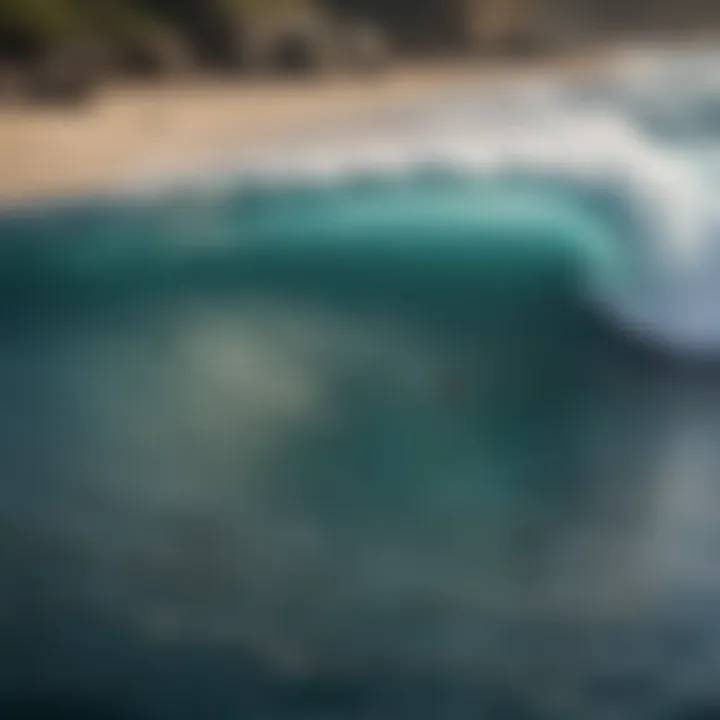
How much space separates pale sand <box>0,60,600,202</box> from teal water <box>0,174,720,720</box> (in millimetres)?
35

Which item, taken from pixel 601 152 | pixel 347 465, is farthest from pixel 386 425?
pixel 601 152

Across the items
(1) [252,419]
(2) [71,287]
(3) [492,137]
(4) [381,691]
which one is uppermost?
(3) [492,137]

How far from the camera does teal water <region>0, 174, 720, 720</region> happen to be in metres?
1.04

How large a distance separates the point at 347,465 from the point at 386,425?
0.05 m

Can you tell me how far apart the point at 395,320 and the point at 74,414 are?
0.96 feet

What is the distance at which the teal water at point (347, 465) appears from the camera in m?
1.04

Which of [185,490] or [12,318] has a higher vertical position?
[12,318]

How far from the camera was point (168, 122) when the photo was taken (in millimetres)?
1084

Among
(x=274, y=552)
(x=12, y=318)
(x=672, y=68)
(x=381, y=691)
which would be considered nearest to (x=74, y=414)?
(x=12, y=318)

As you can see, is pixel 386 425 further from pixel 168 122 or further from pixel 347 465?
pixel 168 122

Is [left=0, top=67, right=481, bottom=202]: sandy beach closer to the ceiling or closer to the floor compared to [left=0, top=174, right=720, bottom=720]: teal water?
closer to the ceiling

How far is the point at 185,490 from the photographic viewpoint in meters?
1.06

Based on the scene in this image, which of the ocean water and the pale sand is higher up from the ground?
the pale sand

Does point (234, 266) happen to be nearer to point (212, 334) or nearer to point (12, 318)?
point (212, 334)
